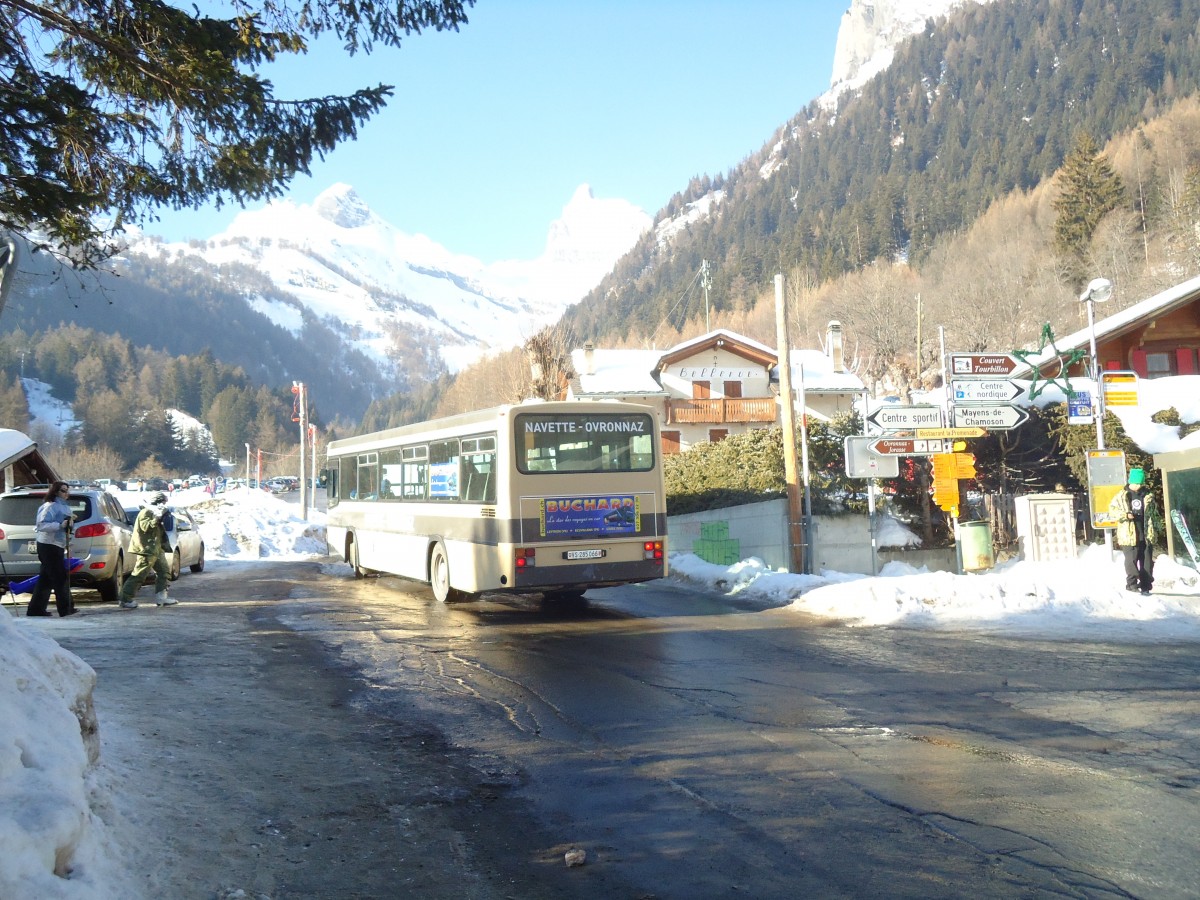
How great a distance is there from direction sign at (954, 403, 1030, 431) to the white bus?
625 cm

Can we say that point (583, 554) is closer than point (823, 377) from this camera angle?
Yes

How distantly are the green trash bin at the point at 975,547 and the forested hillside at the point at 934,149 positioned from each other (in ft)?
179

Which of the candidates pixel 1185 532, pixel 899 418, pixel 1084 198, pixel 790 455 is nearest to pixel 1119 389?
pixel 1185 532

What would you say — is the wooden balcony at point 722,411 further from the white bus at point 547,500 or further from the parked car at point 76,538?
the parked car at point 76,538

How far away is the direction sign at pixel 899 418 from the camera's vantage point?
18.1m

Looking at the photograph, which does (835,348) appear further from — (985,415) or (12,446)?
(12,446)

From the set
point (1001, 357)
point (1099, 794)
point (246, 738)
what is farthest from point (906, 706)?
point (1001, 357)

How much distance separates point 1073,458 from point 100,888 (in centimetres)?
2189

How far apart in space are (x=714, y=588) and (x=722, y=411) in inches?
1464

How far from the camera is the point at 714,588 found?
18.9 m

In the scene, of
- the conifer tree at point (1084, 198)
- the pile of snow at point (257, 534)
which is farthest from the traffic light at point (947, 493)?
the conifer tree at point (1084, 198)

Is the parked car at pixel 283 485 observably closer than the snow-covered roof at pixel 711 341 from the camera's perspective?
No

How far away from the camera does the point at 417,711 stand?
26.3 feet

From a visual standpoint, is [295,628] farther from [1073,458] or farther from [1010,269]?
[1010,269]
